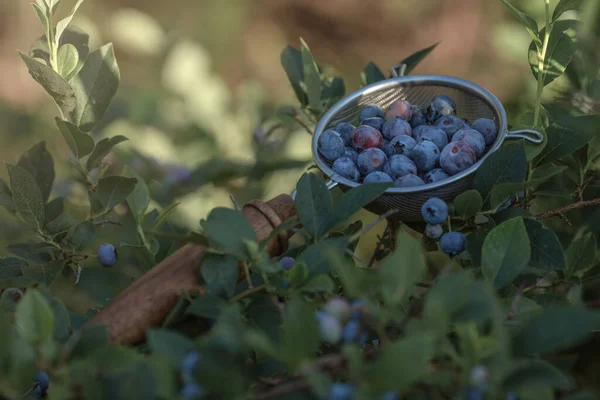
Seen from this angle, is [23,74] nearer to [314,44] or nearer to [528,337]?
[314,44]

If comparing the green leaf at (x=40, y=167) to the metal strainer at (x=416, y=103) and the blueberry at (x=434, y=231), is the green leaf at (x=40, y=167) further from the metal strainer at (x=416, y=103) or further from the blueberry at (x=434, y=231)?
the blueberry at (x=434, y=231)

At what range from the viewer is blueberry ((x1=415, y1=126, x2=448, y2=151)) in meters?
0.86

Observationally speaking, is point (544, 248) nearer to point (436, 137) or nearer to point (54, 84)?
point (436, 137)

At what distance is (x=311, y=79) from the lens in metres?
1.00

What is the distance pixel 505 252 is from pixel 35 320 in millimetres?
410

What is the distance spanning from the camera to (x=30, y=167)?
2.92 ft

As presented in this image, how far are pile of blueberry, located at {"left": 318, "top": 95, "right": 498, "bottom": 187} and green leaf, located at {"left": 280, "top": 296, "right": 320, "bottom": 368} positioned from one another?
1.18 feet

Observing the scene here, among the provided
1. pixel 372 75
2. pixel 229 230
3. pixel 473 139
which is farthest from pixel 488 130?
pixel 229 230

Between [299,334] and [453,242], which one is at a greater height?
[299,334]

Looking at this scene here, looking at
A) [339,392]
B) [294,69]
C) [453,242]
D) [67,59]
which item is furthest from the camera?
[294,69]

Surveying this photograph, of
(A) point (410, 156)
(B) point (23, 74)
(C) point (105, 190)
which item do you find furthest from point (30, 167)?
(B) point (23, 74)

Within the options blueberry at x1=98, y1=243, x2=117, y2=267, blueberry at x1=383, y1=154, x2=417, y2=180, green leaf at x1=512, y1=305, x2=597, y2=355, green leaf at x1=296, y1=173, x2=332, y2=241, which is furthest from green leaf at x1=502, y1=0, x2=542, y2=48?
blueberry at x1=98, y1=243, x2=117, y2=267

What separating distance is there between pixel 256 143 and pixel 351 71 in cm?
177

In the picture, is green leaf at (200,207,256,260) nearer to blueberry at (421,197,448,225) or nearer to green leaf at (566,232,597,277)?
blueberry at (421,197,448,225)
